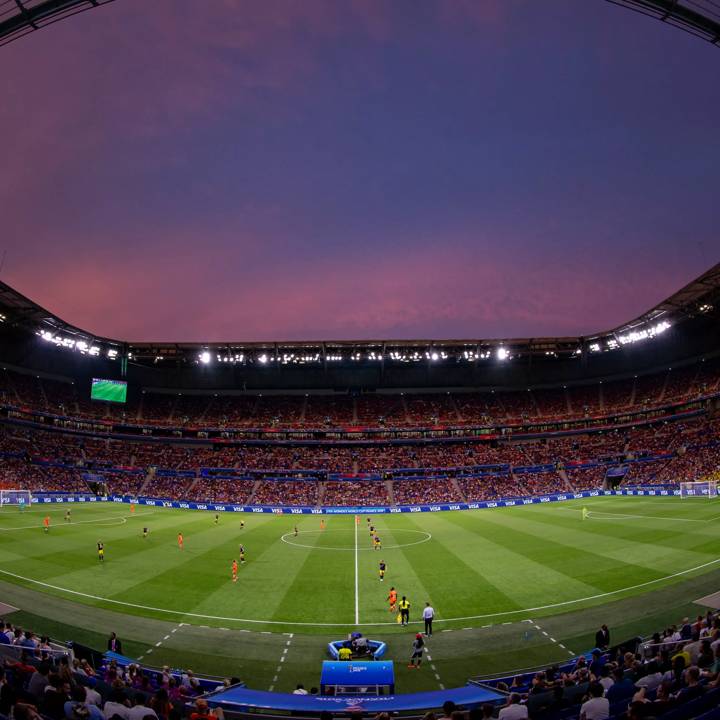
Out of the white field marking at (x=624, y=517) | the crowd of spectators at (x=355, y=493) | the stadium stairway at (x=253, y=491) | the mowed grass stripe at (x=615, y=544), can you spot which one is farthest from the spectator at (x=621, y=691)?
the stadium stairway at (x=253, y=491)

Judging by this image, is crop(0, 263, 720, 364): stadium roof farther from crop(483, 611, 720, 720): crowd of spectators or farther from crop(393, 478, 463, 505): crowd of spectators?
crop(483, 611, 720, 720): crowd of spectators

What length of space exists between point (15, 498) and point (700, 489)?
265 feet

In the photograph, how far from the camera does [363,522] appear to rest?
184ft

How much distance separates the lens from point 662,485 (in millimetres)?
60469

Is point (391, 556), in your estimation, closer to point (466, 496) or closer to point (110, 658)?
point (110, 658)

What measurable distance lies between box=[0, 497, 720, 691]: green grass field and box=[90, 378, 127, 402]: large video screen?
3380 cm

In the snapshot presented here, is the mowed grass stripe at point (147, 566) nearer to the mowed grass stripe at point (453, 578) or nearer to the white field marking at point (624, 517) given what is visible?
the mowed grass stripe at point (453, 578)

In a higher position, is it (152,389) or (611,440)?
(152,389)

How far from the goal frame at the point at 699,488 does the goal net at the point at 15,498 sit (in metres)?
77.3

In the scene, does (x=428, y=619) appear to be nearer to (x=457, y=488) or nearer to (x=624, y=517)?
(x=624, y=517)

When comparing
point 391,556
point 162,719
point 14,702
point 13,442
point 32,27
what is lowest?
point 391,556

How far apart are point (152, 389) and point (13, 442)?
89.2 ft

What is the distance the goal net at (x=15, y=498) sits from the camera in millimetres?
56125

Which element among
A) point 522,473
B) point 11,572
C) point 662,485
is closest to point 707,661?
point 11,572
